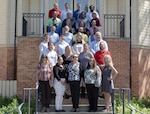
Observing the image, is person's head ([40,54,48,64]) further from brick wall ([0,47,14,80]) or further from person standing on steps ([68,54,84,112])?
brick wall ([0,47,14,80])

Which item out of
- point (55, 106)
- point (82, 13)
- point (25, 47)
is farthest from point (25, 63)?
point (55, 106)

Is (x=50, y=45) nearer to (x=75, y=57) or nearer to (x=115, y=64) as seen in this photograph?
(x=75, y=57)

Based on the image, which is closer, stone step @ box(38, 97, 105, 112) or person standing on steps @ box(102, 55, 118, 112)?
person standing on steps @ box(102, 55, 118, 112)

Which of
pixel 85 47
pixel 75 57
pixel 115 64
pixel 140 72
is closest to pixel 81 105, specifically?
pixel 75 57

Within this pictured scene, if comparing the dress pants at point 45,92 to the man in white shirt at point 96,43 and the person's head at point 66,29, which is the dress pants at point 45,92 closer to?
the man in white shirt at point 96,43

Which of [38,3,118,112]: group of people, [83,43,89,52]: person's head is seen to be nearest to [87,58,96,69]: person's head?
[38,3,118,112]: group of people

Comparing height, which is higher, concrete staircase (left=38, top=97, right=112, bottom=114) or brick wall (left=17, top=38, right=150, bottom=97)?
brick wall (left=17, top=38, right=150, bottom=97)

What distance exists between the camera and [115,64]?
18250 mm

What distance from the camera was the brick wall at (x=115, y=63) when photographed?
18.0 meters

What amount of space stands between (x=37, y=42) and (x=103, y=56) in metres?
4.58

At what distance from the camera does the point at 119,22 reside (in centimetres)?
1995

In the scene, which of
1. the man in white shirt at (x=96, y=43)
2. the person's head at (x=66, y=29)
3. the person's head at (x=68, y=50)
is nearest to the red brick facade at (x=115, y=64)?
the person's head at (x=66, y=29)

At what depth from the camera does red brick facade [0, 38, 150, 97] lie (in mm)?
17984

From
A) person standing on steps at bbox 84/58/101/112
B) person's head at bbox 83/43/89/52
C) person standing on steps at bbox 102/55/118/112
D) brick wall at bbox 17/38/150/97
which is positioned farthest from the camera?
brick wall at bbox 17/38/150/97
